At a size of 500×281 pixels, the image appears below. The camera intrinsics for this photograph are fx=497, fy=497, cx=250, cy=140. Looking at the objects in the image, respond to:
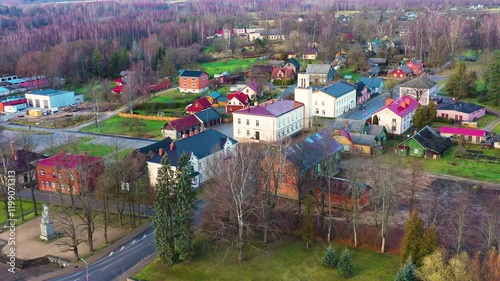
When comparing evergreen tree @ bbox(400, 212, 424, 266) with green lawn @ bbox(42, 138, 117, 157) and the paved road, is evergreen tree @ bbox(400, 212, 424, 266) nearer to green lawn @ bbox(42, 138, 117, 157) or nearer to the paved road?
green lawn @ bbox(42, 138, 117, 157)

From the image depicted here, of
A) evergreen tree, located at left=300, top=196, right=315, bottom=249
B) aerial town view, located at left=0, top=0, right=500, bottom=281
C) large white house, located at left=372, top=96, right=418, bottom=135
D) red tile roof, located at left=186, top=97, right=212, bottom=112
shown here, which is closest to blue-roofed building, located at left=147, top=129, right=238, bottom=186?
aerial town view, located at left=0, top=0, right=500, bottom=281

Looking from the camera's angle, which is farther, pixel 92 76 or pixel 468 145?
pixel 92 76

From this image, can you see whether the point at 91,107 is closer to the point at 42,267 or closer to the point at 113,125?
the point at 113,125

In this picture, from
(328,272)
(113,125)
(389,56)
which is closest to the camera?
(328,272)

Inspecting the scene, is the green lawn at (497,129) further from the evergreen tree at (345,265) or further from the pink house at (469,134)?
the evergreen tree at (345,265)

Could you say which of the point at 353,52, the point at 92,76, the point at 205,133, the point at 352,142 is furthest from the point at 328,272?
the point at 92,76
